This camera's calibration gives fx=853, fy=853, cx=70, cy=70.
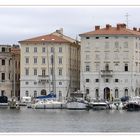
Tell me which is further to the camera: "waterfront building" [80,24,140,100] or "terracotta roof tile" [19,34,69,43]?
"terracotta roof tile" [19,34,69,43]

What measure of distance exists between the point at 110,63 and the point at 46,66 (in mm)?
5684

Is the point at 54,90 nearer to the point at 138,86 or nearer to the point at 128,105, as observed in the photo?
the point at 138,86

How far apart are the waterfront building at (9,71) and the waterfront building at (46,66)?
2509 millimetres

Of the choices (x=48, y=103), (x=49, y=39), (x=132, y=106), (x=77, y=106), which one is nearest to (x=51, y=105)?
(x=48, y=103)

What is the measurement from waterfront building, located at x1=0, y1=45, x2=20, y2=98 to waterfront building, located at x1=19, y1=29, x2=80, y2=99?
8.23 ft

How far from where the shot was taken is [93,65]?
244 ft

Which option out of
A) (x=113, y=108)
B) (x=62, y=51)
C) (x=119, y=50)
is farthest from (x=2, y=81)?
(x=113, y=108)

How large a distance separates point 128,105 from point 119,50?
14830 mm

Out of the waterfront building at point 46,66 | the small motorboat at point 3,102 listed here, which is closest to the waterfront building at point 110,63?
the waterfront building at point 46,66

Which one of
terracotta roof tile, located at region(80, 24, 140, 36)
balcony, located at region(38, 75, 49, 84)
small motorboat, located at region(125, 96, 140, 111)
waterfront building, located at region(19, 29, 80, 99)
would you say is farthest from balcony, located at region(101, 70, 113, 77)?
small motorboat, located at region(125, 96, 140, 111)

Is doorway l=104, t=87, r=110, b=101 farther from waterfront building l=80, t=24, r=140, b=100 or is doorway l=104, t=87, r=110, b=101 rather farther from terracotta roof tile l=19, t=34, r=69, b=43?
terracotta roof tile l=19, t=34, r=69, b=43

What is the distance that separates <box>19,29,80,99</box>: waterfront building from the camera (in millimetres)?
74875

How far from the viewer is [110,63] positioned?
74.3 m

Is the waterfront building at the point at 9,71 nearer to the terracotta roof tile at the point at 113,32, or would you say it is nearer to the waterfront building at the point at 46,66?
the waterfront building at the point at 46,66
